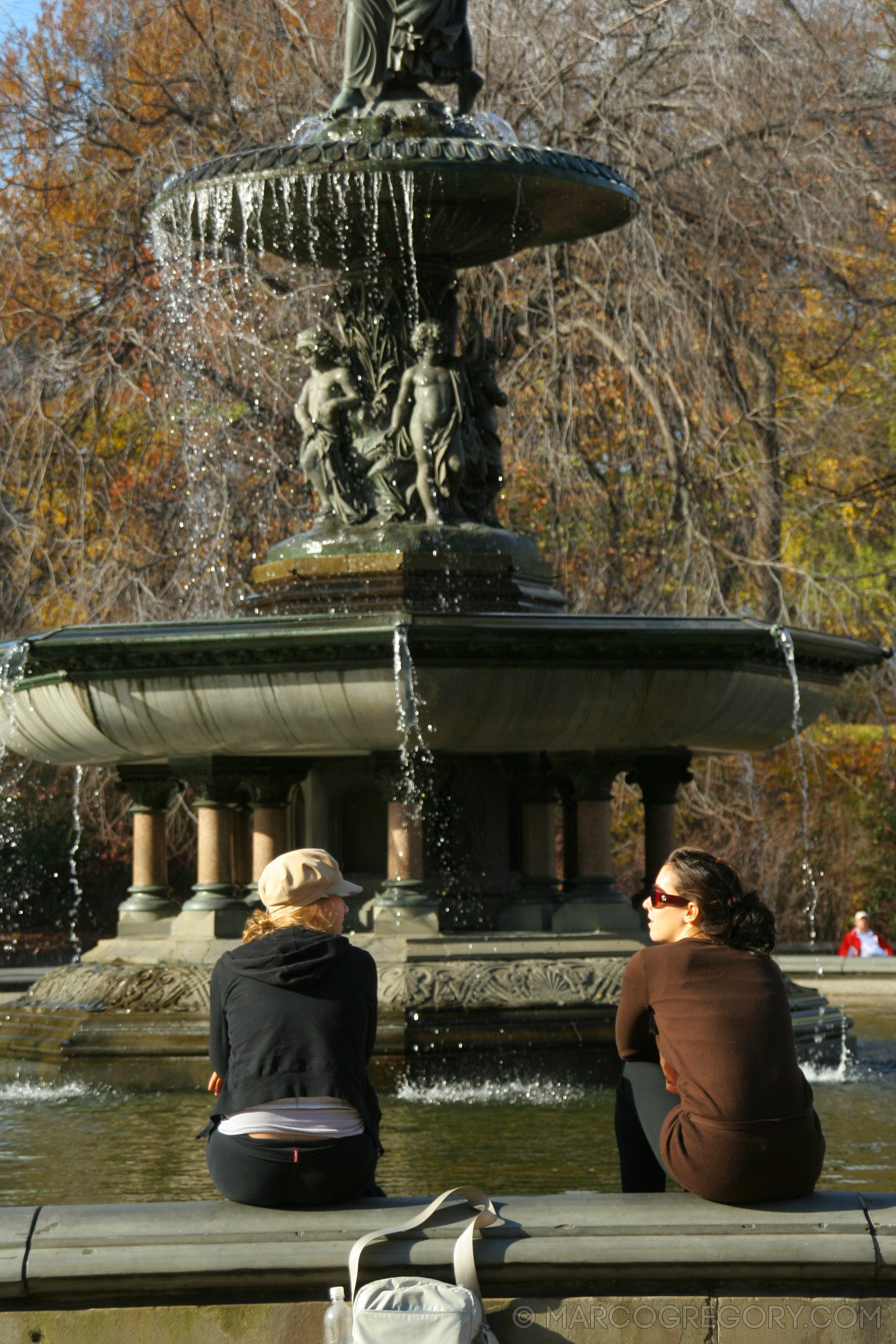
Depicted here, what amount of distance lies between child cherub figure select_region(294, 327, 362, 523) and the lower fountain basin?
5.47ft

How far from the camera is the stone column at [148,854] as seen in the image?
996cm

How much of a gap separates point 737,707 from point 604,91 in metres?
9.09

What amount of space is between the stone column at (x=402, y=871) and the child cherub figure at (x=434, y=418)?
57.3 inches

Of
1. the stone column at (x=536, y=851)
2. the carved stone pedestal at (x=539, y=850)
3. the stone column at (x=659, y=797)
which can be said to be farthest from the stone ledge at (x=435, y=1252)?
the stone column at (x=659, y=797)

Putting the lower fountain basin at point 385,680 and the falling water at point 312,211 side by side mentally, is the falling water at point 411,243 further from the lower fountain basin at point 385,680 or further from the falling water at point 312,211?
the lower fountain basin at point 385,680

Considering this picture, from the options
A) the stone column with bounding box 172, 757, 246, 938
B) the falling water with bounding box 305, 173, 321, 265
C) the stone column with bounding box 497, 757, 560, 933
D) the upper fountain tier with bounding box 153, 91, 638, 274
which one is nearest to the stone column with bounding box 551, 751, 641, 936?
the stone column with bounding box 497, 757, 560, 933

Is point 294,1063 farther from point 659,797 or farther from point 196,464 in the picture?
point 196,464

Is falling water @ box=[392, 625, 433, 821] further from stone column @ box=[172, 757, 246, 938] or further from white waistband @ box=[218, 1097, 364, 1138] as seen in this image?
→ white waistband @ box=[218, 1097, 364, 1138]

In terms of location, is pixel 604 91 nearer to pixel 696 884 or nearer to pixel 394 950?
pixel 394 950

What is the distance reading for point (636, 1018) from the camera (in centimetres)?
397

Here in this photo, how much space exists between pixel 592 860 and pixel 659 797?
33.3 inches

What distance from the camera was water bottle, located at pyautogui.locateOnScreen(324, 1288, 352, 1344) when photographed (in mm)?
3326

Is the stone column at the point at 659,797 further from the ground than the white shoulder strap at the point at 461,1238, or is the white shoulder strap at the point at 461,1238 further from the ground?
the stone column at the point at 659,797

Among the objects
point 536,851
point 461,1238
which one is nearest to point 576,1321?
point 461,1238
